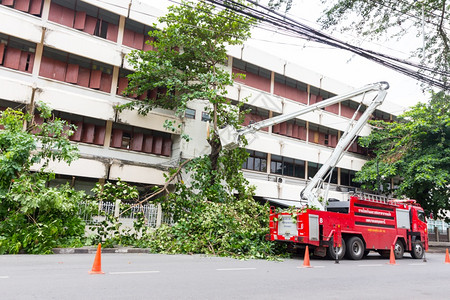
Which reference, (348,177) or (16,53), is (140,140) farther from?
(348,177)

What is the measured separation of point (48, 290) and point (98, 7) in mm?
17296

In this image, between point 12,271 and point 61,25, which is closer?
point 12,271

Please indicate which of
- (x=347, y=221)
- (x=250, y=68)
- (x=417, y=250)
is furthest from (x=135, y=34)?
(x=417, y=250)

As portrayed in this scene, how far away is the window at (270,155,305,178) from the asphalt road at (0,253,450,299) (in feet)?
53.3

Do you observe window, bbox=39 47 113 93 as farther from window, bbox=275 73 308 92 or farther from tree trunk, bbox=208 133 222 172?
window, bbox=275 73 308 92

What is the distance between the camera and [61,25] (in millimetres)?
18719

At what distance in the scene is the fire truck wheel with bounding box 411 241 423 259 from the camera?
16828 mm

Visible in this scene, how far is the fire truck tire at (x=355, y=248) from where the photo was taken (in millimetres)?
14344

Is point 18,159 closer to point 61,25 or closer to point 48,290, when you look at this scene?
point 48,290

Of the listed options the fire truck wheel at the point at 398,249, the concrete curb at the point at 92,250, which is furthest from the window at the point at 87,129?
the fire truck wheel at the point at 398,249

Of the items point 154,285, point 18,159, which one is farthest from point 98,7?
point 154,285

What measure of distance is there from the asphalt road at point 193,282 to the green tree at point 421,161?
14.0 metres

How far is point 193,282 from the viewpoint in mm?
7340

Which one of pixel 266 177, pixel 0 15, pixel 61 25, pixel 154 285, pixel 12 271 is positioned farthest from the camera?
pixel 266 177
